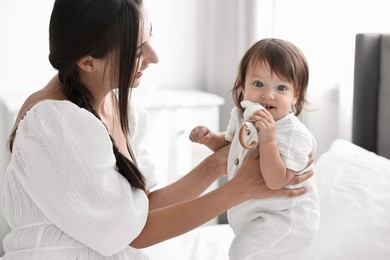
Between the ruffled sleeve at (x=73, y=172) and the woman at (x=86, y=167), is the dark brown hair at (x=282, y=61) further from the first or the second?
the ruffled sleeve at (x=73, y=172)

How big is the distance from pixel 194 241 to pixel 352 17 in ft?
3.97

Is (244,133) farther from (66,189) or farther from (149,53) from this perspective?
(66,189)

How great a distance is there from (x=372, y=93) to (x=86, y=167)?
4.58ft

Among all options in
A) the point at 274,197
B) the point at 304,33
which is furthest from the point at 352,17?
the point at 274,197

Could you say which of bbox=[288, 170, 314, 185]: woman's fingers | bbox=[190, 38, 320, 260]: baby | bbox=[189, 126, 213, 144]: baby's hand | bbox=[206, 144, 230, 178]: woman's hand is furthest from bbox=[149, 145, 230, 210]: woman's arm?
bbox=[288, 170, 314, 185]: woman's fingers

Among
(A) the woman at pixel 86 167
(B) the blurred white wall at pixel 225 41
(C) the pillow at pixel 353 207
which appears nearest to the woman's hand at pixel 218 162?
(A) the woman at pixel 86 167

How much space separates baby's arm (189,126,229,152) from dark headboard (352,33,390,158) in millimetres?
A: 865

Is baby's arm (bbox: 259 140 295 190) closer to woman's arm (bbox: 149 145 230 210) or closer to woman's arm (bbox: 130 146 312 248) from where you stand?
woman's arm (bbox: 130 146 312 248)

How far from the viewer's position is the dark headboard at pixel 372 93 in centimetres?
227

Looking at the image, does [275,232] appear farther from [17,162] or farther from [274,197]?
[17,162]

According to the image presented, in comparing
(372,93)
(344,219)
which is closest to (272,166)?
(344,219)

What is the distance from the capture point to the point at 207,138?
1.63 meters

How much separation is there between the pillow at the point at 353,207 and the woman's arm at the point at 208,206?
1.20 feet

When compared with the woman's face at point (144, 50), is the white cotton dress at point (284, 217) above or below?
below
